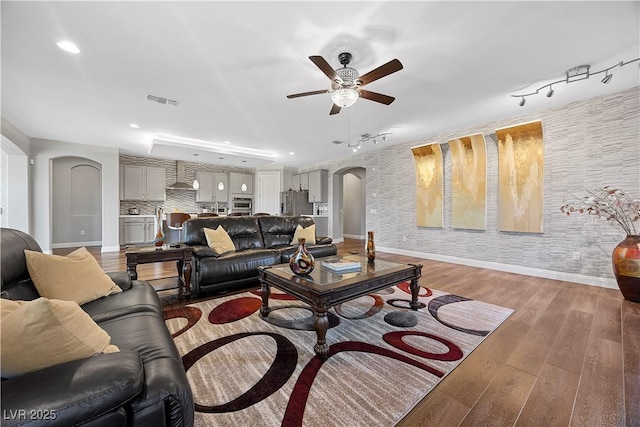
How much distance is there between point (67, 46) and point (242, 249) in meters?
2.77

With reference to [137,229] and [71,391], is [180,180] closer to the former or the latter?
[137,229]

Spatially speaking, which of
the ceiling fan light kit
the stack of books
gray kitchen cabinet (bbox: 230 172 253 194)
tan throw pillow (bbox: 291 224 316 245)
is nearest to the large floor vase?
the stack of books

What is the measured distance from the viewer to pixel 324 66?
221 cm

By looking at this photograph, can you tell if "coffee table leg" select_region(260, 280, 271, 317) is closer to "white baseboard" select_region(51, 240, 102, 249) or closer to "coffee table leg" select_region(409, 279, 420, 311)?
"coffee table leg" select_region(409, 279, 420, 311)

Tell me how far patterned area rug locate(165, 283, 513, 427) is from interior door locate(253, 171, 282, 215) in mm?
6115

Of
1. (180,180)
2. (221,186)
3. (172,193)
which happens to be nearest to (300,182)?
(221,186)

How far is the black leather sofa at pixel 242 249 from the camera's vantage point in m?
3.11

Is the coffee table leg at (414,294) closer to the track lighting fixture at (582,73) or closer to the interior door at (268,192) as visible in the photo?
the track lighting fixture at (582,73)

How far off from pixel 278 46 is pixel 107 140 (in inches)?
208

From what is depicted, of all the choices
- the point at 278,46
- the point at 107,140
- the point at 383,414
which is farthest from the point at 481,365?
the point at 107,140

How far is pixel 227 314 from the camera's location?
2561 millimetres

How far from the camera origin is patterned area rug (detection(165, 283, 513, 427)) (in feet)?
4.55

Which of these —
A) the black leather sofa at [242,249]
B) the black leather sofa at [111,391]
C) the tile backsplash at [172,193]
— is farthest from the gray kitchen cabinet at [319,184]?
the black leather sofa at [111,391]

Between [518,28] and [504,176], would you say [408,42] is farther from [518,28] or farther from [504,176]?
[504,176]
